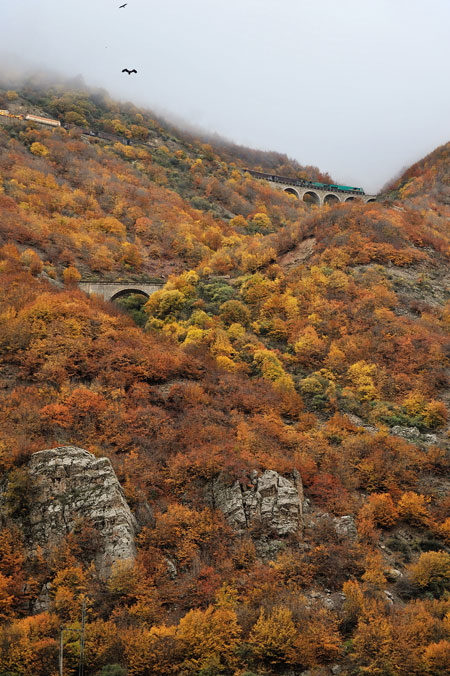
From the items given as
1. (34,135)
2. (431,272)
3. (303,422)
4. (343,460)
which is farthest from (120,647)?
(34,135)

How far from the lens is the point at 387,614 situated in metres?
22.1

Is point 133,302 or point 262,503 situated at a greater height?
point 133,302

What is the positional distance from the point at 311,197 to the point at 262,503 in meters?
87.9

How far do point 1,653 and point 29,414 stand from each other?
11.5 metres

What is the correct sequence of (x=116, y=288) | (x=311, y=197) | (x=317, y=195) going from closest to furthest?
(x=116, y=288) → (x=317, y=195) → (x=311, y=197)

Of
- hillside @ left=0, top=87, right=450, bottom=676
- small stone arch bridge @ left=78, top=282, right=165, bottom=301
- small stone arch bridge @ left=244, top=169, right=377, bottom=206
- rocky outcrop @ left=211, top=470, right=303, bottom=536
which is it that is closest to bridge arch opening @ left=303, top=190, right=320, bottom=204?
small stone arch bridge @ left=244, top=169, right=377, bottom=206

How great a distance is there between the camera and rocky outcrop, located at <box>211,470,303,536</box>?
26.0m

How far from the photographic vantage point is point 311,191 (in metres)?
107

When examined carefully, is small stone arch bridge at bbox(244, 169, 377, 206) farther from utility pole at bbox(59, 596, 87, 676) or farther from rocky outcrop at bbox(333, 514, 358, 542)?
utility pole at bbox(59, 596, 87, 676)

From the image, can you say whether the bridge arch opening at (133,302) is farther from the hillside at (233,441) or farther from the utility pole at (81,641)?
the utility pole at (81,641)

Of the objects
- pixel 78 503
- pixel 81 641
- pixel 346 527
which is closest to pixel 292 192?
pixel 346 527

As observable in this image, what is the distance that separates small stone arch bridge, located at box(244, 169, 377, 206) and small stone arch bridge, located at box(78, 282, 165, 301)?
56.3 metres

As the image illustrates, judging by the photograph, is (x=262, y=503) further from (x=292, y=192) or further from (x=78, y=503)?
(x=292, y=192)

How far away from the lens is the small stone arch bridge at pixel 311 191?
10425 centimetres
